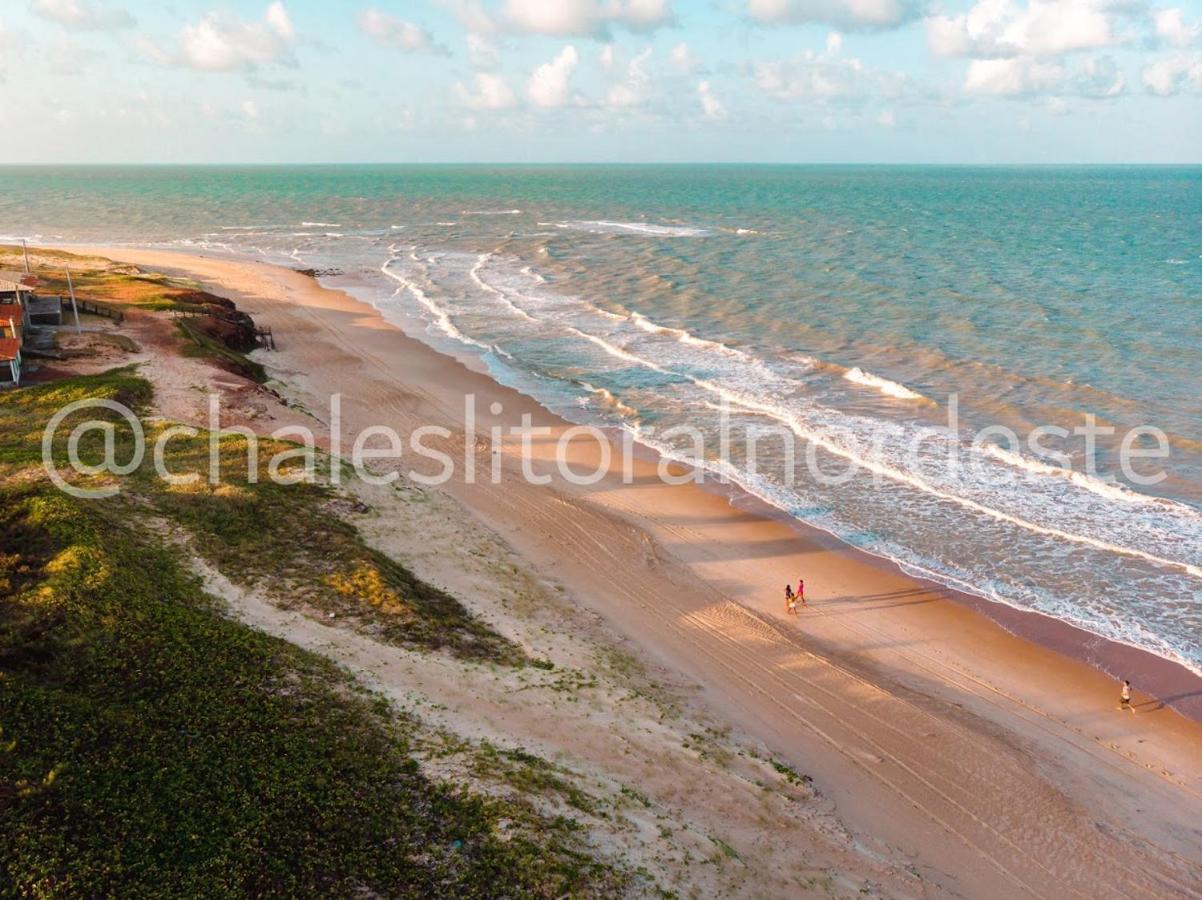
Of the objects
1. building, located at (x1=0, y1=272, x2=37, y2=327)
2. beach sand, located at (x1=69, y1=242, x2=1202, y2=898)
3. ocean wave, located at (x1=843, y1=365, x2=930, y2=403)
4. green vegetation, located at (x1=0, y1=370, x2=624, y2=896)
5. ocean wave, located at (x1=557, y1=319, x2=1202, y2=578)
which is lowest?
beach sand, located at (x1=69, y1=242, x2=1202, y2=898)

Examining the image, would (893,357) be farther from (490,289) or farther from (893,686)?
(490,289)

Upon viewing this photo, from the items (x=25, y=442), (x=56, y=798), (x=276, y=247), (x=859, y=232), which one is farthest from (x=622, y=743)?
(x=859, y=232)

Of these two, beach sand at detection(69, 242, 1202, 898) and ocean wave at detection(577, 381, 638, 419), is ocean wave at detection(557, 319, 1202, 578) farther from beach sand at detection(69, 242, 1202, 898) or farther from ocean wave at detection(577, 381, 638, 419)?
beach sand at detection(69, 242, 1202, 898)

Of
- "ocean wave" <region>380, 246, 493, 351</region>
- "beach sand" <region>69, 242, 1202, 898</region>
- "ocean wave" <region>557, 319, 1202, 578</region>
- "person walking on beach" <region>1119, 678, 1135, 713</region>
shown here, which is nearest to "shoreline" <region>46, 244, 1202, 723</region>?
"beach sand" <region>69, 242, 1202, 898</region>

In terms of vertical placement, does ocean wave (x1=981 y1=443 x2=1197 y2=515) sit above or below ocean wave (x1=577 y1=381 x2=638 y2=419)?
below

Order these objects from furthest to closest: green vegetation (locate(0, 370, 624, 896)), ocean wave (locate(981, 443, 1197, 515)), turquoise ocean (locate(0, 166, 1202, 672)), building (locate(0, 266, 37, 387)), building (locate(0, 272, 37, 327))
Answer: building (locate(0, 272, 37, 327)) → building (locate(0, 266, 37, 387)) → ocean wave (locate(981, 443, 1197, 515)) → turquoise ocean (locate(0, 166, 1202, 672)) → green vegetation (locate(0, 370, 624, 896))

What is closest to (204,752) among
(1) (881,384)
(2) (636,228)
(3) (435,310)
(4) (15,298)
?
(4) (15,298)

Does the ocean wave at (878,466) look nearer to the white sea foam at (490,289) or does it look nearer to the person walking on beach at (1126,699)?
the person walking on beach at (1126,699)

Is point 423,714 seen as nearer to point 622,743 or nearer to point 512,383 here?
point 622,743
